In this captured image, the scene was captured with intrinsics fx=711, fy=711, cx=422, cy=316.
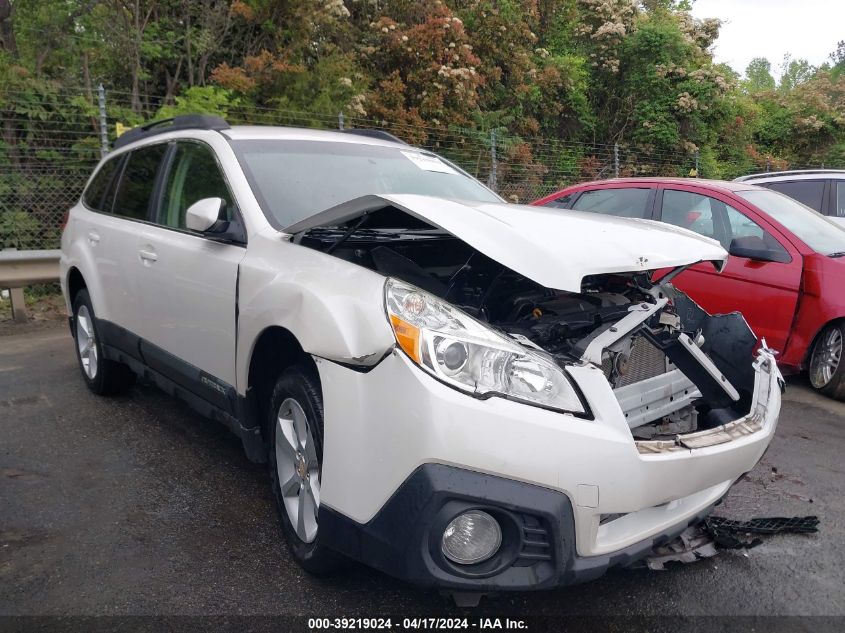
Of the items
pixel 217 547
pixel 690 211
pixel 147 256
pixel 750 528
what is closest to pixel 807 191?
pixel 690 211

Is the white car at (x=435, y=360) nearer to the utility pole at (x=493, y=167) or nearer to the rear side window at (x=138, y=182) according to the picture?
the rear side window at (x=138, y=182)

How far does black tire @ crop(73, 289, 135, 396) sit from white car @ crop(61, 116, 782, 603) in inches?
30.4

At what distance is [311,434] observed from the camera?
245cm

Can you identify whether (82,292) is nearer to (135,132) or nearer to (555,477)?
(135,132)

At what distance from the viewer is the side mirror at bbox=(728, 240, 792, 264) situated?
5.08 m

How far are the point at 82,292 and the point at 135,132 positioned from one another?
112 centimetres

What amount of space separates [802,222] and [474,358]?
4.46 m

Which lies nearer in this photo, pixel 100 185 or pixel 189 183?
pixel 189 183

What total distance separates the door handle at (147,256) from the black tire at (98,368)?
0.93 meters

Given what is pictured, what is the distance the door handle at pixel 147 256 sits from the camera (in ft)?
12.0

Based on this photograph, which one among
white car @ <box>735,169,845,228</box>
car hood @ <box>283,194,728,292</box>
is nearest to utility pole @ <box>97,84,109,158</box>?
car hood @ <box>283,194,728,292</box>

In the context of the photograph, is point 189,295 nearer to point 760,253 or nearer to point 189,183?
point 189,183

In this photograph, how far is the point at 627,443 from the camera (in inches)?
82.2

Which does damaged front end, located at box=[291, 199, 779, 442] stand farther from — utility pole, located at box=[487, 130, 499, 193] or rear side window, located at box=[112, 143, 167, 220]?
utility pole, located at box=[487, 130, 499, 193]
